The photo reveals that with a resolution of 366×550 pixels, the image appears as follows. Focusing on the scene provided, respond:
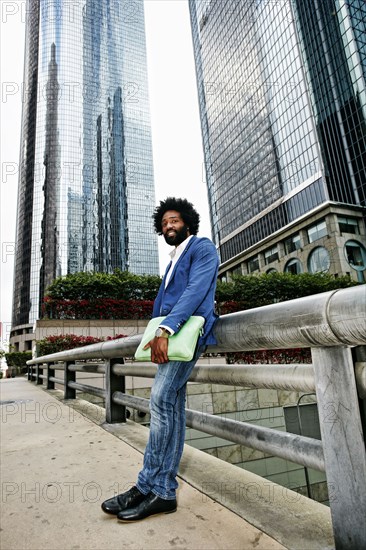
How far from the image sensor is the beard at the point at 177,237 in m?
2.19

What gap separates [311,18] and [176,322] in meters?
66.8

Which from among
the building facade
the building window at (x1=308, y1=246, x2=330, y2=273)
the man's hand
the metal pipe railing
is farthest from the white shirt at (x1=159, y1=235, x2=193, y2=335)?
the building window at (x1=308, y1=246, x2=330, y2=273)

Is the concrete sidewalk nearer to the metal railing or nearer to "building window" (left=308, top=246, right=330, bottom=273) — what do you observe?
the metal railing

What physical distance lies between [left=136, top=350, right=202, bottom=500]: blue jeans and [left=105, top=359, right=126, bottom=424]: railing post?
194cm

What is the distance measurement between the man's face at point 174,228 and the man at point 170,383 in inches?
5.4

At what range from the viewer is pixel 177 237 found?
7.22ft

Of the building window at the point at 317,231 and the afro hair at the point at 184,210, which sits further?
the building window at the point at 317,231

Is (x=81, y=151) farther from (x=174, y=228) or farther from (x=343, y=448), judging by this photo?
(x=343, y=448)

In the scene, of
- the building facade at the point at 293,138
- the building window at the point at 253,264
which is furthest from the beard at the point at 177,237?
the building window at the point at 253,264

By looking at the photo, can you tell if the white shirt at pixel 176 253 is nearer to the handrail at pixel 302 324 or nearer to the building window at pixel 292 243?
the handrail at pixel 302 324

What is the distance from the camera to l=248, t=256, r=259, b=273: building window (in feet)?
168

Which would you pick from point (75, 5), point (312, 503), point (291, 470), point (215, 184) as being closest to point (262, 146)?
point (215, 184)

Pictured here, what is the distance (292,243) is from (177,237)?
148 feet

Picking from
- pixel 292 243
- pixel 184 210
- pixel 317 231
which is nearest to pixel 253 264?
pixel 292 243
